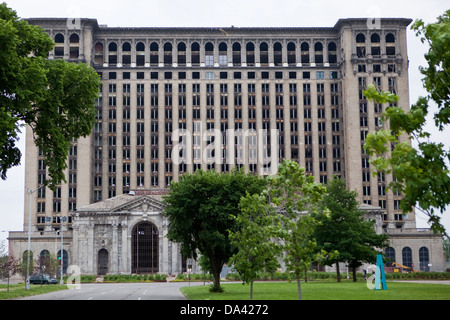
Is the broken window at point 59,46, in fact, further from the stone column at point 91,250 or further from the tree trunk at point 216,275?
the tree trunk at point 216,275

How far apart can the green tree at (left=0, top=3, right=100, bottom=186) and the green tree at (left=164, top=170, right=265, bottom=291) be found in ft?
47.1

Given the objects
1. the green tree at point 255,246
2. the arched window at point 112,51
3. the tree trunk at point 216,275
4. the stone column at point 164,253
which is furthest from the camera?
the arched window at point 112,51

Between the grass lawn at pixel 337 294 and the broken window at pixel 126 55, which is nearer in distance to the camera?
the grass lawn at pixel 337 294

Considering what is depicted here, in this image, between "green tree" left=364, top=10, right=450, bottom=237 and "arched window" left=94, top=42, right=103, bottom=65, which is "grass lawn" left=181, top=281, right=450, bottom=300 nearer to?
"green tree" left=364, top=10, right=450, bottom=237

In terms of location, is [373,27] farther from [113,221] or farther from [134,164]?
[113,221]

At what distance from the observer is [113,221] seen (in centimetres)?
11681

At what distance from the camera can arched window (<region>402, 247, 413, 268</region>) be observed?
433 ft

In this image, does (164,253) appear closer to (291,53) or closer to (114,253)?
(114,253)

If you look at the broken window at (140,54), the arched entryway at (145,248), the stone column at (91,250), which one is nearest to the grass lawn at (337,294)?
the arched entryway at (145,248)

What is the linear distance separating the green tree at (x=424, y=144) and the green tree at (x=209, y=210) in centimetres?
3393

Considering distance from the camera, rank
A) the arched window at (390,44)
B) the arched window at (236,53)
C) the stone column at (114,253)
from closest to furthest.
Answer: the stone column at (114,253) → the arched window at (390,44) → the arched window at (236,53)

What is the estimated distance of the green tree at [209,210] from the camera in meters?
54.5

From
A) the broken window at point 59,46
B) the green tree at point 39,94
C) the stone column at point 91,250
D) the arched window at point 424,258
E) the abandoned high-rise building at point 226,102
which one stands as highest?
the broken window at point 59,46

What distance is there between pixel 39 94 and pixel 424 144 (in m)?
26.1
